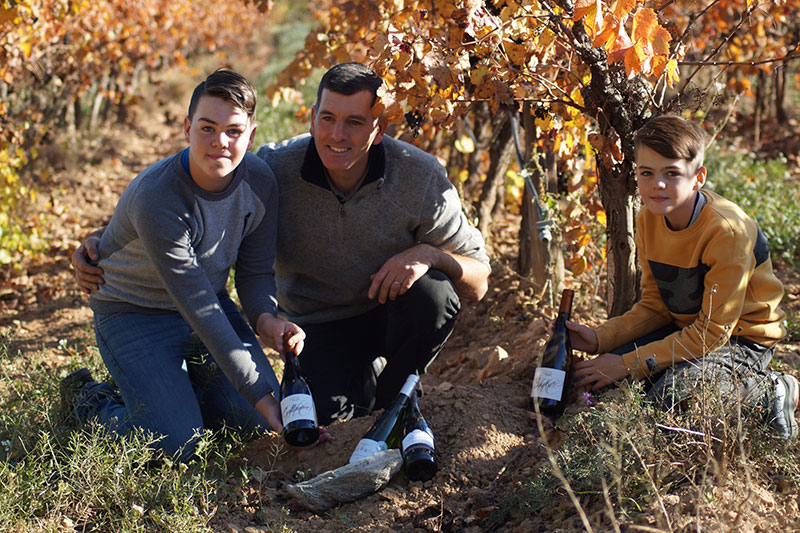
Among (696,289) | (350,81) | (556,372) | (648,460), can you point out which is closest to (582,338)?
(556,372)

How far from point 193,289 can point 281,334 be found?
36 cm

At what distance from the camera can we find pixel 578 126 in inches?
138

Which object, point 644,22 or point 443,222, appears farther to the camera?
point 443,222

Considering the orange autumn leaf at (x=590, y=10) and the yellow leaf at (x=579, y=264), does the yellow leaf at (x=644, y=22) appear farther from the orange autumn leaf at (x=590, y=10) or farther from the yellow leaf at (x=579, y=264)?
the yellow leaf at (x=579, y=264)

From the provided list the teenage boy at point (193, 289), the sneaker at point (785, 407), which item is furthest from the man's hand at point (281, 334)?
the sneaker at point (785, 407)

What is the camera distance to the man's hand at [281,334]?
2.79 m

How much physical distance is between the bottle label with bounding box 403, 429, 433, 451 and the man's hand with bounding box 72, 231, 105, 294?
4.82ft

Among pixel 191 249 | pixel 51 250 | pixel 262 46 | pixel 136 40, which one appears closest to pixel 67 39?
pixel 136 40

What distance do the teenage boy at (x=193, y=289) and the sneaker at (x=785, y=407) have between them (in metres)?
1.65

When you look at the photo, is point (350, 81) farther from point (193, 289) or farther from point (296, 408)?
point (296, 408)

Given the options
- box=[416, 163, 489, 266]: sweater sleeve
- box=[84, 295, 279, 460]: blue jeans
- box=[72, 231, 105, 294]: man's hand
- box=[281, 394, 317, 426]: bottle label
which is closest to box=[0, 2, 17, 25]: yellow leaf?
box=[72, 231, 105, 294]: man's hand

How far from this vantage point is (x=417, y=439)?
2.60m

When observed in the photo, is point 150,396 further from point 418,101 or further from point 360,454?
point 418,101

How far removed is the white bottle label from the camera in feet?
8.47
